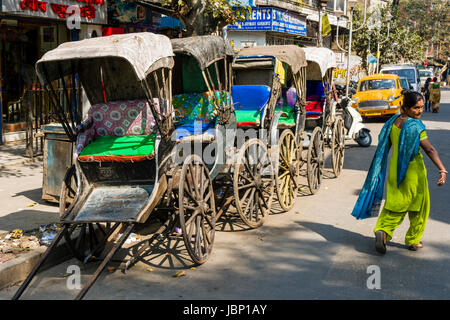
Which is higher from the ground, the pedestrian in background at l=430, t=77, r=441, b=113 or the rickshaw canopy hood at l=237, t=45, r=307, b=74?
the rickshaw canopy hood at l=237, t=45, r=307, b=74

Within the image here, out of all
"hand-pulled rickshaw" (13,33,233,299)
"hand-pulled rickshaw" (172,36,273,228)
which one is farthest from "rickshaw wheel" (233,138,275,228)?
"hand-pulled rickshaw" (13,33,233,299)

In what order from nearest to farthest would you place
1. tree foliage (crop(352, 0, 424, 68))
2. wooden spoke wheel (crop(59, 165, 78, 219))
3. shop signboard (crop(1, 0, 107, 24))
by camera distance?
1. wooden spoke wheel (crop(59, 165, 78, 219))
2. shop signboard (crop(1, 0, 107, 24))
3. tree foliage (crop(352, 0, 424, 68))

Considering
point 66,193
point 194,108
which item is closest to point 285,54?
point 194,108

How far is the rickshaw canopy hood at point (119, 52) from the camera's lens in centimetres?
488

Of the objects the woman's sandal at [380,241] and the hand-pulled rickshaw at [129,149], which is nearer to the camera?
the hand-pulled rickshaw at [129,149]

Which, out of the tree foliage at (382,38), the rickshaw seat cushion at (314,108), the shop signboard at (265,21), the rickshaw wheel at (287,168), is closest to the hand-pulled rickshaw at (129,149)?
the rickshaw wheel at (287,168)

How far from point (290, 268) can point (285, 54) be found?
4.06 m

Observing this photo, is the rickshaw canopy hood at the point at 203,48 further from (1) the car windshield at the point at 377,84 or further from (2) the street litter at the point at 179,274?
(1) the car windshield at the point at 377,84

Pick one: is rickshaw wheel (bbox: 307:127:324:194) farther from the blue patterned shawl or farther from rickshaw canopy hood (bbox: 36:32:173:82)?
rickshaw canopy hood (bbox: 36:32:173:82)

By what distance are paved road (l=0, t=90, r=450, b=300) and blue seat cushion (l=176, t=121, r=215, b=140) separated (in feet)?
4.28

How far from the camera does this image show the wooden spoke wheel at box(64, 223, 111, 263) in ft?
17.3

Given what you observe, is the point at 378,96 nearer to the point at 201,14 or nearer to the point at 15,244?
the point at 201,14

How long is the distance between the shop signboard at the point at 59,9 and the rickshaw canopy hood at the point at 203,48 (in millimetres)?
6460
